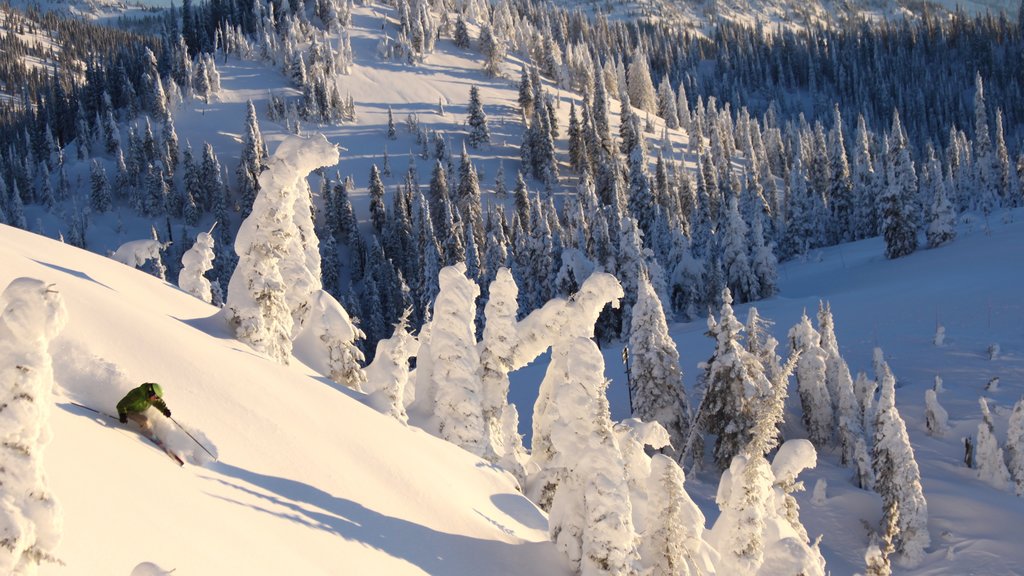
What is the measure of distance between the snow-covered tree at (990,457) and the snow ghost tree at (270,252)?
33.9 metres

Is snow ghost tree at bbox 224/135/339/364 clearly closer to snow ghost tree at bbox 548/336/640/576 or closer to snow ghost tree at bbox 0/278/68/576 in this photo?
snow ghost tree at bbox 548/336/640/576

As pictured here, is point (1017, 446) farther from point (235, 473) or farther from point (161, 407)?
point (161, 407)

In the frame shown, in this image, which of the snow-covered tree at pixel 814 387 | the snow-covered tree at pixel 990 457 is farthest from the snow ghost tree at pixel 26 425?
the snow-covered tree at pixel 990 457

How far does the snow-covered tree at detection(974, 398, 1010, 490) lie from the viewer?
1538 inches

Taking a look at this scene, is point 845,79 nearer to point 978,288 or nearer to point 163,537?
point 978,288

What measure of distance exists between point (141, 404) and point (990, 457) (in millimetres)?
40246

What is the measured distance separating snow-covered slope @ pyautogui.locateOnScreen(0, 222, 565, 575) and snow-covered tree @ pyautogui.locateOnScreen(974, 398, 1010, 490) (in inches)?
1182

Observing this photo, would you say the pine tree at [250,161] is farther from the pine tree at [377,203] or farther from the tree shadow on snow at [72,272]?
the tree shadow on snow at [72,272]

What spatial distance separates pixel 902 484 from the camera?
116 ft

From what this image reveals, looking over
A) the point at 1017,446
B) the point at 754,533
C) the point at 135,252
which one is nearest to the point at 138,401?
the point at 754,533

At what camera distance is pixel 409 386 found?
108 feet

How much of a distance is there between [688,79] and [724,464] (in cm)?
15957

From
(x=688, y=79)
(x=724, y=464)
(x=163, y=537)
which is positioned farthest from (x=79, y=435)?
(x=688, y=79)

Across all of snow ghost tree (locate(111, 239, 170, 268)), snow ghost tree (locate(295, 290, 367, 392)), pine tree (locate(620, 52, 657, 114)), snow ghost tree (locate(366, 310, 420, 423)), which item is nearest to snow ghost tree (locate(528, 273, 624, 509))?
snow ghost tree (locate(366, 310, 420, 423))
